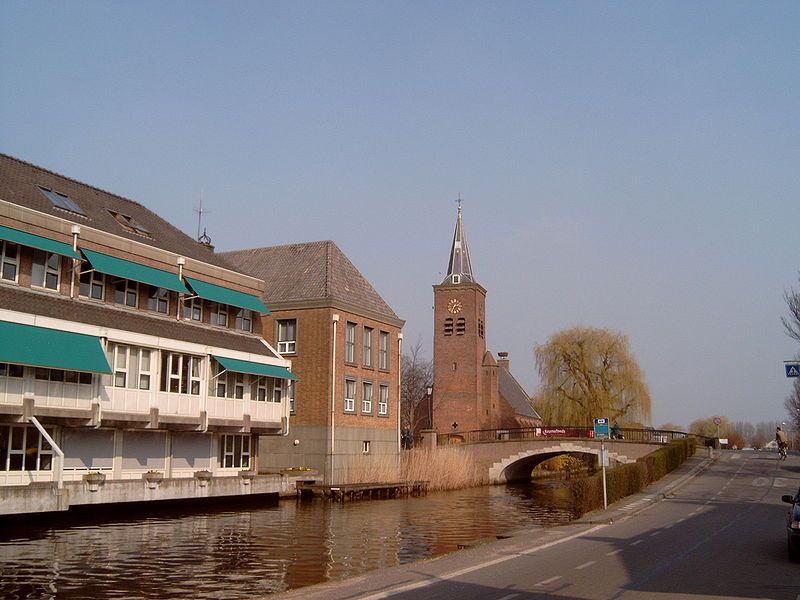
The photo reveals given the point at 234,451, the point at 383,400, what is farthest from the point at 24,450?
the point at 383,400

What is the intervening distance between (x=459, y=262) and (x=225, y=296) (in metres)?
45.6

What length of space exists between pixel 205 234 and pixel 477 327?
3366cm

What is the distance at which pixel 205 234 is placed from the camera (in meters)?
50.1

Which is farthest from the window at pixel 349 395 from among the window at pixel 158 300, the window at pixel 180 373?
the window at pixel 158 300

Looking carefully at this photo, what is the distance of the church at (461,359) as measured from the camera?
246 ft

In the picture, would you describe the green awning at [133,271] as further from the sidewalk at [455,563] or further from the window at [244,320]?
the sidewalk at [455,563]

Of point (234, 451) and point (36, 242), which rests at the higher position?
point (36, 242)

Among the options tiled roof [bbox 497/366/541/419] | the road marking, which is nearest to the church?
tiled roof [bbox 497/366/541/419]

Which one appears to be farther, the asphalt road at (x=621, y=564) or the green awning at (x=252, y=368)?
the green awning at (x=252, y=368)

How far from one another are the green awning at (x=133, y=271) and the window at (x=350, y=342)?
41.5 ft

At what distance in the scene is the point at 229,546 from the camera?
75.5 ft

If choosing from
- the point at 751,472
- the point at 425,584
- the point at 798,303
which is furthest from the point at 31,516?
the point at 751,472

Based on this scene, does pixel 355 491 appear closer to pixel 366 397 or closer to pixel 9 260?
pixel 366 397

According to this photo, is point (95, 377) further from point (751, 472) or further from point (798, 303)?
point (751, 472)
